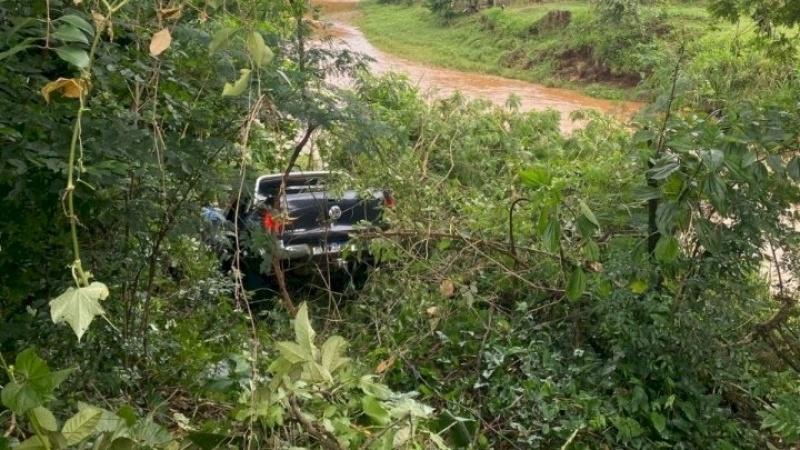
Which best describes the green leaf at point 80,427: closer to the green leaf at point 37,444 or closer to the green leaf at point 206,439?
the green leaf at point 37,444

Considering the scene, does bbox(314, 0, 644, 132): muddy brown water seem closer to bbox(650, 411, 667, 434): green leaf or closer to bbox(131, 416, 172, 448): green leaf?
bbox(650, 411, 667, 434): green leaf

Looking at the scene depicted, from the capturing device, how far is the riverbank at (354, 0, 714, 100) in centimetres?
1708

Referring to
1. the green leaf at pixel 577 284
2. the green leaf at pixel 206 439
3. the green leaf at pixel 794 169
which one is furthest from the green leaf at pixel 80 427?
the green leaf at pixel 794 169

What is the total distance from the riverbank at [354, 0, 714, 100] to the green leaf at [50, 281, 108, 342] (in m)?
13.5

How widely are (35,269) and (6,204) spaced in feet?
1.06

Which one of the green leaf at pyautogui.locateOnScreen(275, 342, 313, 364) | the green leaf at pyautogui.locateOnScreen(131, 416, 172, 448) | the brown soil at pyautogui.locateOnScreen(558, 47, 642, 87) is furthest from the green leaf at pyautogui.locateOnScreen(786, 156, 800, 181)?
the brown soil at pyautogui.locateOnScreen(558, 47, 642, 87)

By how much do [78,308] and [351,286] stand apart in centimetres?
305

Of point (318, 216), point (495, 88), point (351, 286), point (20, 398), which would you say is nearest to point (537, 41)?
point (495, 88)

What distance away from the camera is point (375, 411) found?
6.49 ft

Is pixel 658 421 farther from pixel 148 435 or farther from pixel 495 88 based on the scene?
pixel 495 88

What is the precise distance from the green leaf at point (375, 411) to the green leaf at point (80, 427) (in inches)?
26.3

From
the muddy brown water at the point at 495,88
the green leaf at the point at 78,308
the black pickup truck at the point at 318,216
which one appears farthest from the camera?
the muddy brown water at the point at 495,88

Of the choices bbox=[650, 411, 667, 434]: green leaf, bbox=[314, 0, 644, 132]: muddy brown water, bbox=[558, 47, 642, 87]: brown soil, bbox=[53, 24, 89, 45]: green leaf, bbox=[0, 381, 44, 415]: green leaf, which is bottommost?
bbox=[314, 0, 644, 132]: muddy brown water

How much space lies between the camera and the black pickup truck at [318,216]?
427 cm
